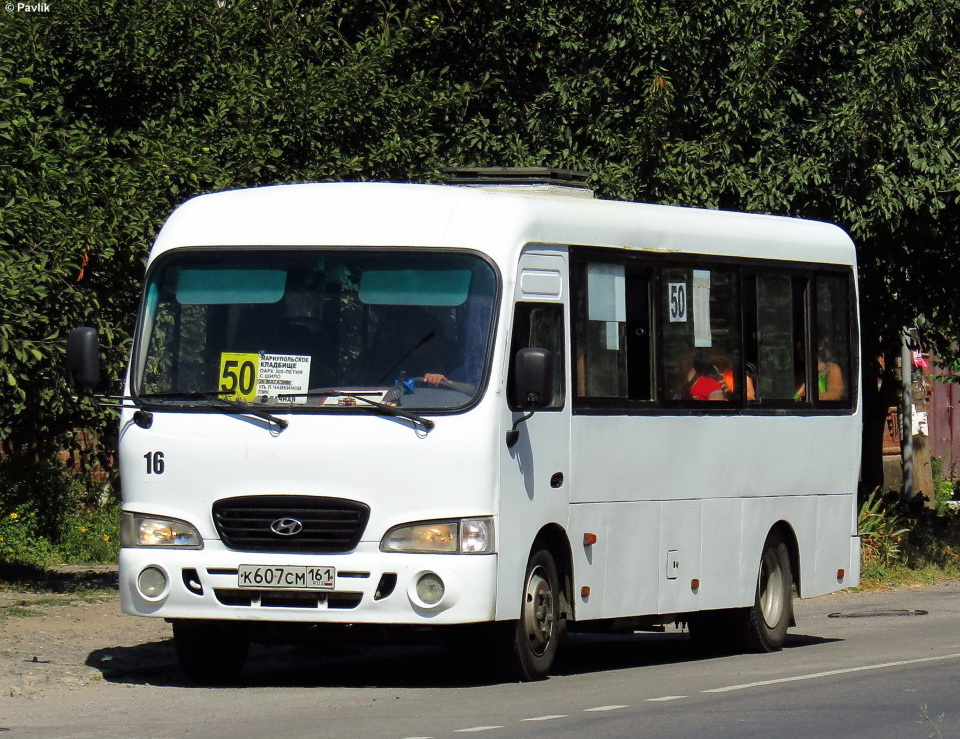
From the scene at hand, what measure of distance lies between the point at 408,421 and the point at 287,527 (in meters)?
0.88

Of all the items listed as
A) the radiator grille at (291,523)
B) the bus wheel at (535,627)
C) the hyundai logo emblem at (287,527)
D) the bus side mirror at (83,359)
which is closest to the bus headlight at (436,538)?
the radiator grille at (291,523)

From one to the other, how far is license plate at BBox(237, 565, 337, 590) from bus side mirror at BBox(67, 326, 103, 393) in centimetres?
135

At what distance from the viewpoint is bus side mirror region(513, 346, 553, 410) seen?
36.5 ft

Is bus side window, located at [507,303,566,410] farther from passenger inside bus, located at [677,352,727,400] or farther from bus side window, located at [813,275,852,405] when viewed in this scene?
bus side window, located at [813,275,852,405]

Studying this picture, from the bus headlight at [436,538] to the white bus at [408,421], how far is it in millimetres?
12

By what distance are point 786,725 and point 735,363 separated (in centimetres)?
464

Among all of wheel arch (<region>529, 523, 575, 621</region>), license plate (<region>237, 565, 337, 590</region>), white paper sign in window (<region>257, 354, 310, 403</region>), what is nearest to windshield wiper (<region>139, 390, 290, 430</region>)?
white paper sign in window (<region>257, 354, 310, 403</region>)

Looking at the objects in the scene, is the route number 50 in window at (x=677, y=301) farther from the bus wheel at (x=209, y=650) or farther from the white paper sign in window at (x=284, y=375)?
the bus wheel at (x=209, y=650)

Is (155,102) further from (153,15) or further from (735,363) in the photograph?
(735,363)

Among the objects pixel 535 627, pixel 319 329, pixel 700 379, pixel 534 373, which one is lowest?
pixel 535 627

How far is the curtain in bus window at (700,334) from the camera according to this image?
13.2m

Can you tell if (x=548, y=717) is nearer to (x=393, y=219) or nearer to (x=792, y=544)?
(x=393, y=219)

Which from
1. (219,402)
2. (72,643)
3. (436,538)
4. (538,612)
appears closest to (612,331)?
(538,612)

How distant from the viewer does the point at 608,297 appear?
12.7m
